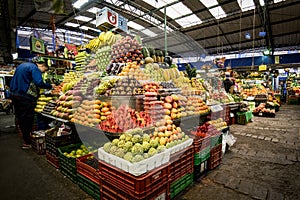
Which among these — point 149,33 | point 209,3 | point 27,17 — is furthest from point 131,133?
point 149,33

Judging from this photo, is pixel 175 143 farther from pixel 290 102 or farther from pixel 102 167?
pixel 290 102

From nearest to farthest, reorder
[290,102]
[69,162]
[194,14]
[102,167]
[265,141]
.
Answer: [102,167], [69,162], [265,141], [194,14], [290,102]

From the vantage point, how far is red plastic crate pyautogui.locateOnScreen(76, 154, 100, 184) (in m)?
2.05

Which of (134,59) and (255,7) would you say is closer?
(134,59)

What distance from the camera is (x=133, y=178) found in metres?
1.58

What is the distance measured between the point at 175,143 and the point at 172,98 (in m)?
0.86

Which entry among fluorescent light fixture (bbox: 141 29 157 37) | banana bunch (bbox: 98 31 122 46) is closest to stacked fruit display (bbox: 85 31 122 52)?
banana bunch (bbox: 98 31 122 46)

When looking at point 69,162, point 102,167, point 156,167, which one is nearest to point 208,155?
point 156,167

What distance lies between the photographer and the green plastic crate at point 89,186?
6.79 feet

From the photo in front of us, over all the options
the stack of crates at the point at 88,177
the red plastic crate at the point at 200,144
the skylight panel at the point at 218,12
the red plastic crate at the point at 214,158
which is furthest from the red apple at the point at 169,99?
the skylight panel at the point at 218,12

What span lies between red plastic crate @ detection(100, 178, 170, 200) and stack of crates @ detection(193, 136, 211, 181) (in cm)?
78

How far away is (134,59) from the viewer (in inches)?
140

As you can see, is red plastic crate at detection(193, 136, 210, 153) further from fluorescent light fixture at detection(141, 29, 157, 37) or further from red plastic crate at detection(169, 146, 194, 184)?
fluorescent light fixture at detection(141, 29, 157, 37)

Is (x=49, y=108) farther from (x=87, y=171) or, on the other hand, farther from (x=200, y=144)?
(x=200, y=144)
